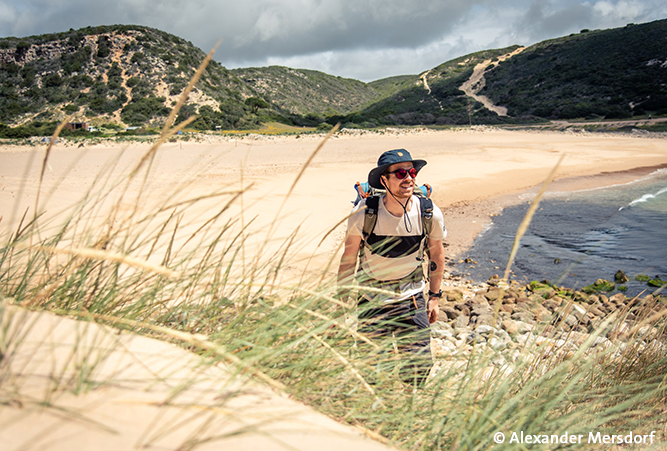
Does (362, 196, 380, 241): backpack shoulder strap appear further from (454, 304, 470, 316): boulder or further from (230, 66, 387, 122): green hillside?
(230, 66, 387, 122): green hillside

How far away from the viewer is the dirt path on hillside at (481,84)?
177ft

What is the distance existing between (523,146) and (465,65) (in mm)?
60197

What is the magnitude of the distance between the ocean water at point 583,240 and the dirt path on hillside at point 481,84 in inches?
1648

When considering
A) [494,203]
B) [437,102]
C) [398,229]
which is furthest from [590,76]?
[398,229]

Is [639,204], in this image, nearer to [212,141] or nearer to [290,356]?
[290,356]

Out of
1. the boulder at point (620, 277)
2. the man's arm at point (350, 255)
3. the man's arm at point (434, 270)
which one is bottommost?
the boulder at point (620, 277)

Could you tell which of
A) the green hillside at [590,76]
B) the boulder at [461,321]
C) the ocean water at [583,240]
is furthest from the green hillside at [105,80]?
the green hillside at [590,76]

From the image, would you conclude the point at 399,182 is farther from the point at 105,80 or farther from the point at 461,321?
the point at 105,80

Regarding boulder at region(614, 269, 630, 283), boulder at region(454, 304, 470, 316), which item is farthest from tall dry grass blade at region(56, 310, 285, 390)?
boulder at region(614, 269, 630, 283)

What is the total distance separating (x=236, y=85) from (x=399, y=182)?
6155cm

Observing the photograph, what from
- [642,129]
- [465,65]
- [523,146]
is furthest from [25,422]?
[465,65]

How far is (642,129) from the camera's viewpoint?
32344 millimetres

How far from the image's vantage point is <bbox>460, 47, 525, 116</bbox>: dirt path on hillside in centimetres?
5397

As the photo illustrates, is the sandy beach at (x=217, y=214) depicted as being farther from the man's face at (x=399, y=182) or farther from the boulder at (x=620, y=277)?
the boulder at (x=620, y=277)
